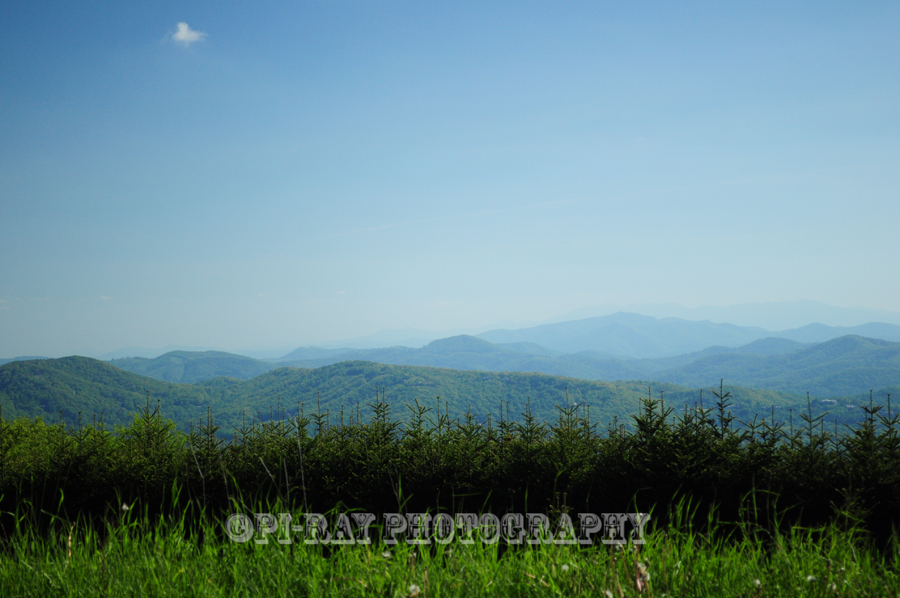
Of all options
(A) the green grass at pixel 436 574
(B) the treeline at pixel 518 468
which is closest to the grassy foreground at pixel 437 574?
(A) the green grass at pixel 436 574

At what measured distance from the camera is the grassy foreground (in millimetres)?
2680

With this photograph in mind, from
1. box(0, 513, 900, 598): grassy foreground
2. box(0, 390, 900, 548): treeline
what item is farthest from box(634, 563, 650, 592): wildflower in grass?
box(0, 390, 900, 548): treeline

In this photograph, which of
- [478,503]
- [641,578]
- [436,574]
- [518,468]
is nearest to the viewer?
[641,578]

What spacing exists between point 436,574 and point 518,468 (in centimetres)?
279

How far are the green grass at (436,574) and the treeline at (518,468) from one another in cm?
118

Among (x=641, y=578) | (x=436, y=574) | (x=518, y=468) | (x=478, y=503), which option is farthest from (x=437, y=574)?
(x=518, y=468)

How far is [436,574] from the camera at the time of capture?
293 cm

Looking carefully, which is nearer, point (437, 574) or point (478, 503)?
point (437, 574)

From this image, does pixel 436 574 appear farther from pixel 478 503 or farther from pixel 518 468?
pixel 518 468

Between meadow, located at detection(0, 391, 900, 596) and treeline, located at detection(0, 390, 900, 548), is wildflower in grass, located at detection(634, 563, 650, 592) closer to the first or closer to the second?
meadow, located at detection(0, 391, 900, 596)

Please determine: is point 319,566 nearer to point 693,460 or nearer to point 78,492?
point 693,460

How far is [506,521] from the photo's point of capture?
183 inches

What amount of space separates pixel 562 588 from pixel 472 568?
54 centimetres

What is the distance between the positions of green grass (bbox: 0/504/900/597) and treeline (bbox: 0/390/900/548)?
1180mm
